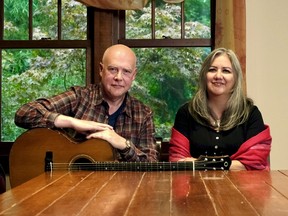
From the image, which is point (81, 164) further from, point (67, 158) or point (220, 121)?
point (220, 121)

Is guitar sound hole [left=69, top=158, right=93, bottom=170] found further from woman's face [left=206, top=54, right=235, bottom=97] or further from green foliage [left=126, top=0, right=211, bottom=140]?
green foliage [left=126, top=0, right=211, bottom=140]

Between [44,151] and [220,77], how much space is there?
924 millimetres

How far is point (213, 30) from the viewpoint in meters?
3.02

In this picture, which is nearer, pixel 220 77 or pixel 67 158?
pixel 67 158

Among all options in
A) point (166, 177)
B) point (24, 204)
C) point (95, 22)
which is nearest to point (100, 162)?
point (166, 177)

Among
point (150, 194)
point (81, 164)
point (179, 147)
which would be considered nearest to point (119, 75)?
point (179, 147)

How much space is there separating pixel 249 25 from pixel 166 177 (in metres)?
1.59

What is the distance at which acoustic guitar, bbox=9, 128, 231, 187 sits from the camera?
1.94 m

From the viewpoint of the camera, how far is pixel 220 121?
2.41 metres

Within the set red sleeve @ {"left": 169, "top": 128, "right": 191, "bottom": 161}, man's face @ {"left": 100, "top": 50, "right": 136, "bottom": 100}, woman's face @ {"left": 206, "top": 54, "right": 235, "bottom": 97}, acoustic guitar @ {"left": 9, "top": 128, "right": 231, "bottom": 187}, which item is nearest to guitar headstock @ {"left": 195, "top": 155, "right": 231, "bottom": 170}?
acoustic guitar @ {"left": 9, "top": 128, "right": 231, "bottom": 187}

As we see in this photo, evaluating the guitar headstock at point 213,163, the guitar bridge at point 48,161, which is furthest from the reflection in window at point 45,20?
the guitar headstock at point 213,163

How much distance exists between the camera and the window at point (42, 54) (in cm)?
311

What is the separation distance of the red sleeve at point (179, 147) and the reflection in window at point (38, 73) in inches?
36.8

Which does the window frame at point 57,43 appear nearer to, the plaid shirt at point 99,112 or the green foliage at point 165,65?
the green foliage at point 165,65
